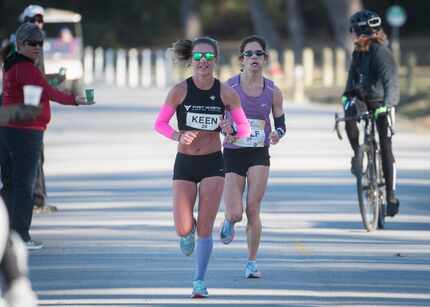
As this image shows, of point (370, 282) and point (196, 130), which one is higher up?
point (196, 130)

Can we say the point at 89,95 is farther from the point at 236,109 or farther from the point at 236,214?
the point at 236,109

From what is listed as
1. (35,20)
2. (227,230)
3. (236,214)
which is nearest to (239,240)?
(227,230)

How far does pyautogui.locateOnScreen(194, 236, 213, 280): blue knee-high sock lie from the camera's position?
1109 centimetres

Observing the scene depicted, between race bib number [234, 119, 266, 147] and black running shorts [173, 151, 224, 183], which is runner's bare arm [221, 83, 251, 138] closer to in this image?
black running shorts [173, 151, 224, 183]

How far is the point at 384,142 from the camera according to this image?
15.3 m

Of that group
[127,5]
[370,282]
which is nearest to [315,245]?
[370,282]

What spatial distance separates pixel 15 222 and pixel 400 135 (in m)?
15.7

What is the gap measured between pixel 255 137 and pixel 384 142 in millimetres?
3300

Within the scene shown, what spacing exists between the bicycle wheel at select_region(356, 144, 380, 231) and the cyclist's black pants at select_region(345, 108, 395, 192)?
0.40 feet

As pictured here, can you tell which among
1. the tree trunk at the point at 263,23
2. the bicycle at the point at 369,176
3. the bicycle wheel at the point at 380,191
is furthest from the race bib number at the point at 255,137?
the tree trunk at the point at 263,23

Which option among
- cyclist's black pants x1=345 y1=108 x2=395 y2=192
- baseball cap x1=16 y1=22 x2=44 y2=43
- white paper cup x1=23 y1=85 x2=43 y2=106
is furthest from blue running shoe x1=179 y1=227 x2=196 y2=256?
cyclist's black pants x1=345 y1=108 x2=395 y2=192

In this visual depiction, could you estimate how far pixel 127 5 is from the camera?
3551 inches

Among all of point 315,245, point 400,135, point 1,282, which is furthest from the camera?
point 400,135

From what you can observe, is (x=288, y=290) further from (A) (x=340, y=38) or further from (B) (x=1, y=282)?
(A) (x=340, y=38)
